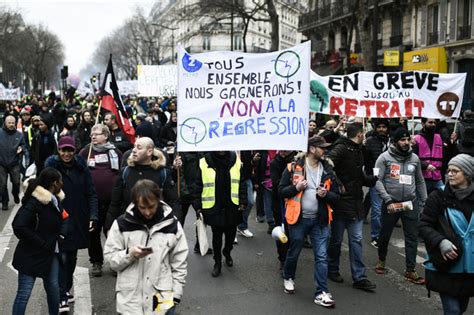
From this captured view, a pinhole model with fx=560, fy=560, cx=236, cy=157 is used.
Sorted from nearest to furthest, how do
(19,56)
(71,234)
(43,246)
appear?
(43,246) → (71,234) → (19,56)

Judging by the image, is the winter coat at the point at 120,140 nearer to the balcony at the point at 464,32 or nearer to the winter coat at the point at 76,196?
the winter coat at the point at 76,196

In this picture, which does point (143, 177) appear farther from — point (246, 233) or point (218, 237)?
point (246, 233)

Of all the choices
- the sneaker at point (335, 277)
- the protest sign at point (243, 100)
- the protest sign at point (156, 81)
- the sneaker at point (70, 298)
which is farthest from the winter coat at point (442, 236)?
the protest sign at point (156, 81)

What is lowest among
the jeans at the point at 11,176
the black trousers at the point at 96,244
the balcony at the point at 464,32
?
the black trousers at the point at 96,244

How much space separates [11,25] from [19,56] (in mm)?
13604

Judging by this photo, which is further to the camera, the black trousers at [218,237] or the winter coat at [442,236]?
the black trousers at [218,237]

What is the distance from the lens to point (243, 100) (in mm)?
6137

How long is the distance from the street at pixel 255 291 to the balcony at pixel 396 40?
1085 inches

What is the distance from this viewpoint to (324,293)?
5613 millimetres

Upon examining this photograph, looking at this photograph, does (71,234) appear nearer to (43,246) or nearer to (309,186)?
(43,246)

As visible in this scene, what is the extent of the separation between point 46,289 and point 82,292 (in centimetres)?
119

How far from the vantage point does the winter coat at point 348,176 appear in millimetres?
6148

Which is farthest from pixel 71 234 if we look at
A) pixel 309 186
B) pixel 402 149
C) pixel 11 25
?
pixel 11 25

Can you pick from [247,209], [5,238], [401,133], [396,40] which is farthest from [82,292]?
[396,40]
